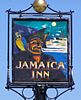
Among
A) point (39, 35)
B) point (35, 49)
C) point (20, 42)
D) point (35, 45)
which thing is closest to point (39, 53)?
point (35, 49)

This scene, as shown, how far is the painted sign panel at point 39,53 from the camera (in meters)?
25.1

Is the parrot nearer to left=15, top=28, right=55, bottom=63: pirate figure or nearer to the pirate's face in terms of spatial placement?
left=15, top=28, right=55, bottom=63: pirate figure

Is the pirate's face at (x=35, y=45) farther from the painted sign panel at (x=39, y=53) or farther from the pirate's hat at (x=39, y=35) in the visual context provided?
the pirate's hat at (x=39, y=35)

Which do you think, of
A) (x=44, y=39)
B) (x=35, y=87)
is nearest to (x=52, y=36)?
(x=44, y=39)

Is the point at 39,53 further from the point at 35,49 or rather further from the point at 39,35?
the point at 39,35

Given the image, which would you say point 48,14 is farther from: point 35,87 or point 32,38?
point 35,87

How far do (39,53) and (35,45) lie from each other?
306mm

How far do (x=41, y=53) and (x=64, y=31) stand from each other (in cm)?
110

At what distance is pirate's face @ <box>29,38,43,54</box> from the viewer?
2520 centimetres

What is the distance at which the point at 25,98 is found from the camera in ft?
82.7

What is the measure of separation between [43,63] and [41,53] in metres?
0.36

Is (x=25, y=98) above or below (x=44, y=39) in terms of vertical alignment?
below

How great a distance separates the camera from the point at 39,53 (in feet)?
82.8

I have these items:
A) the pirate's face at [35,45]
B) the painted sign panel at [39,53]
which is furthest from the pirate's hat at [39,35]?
the pirate's face at [35,45]
